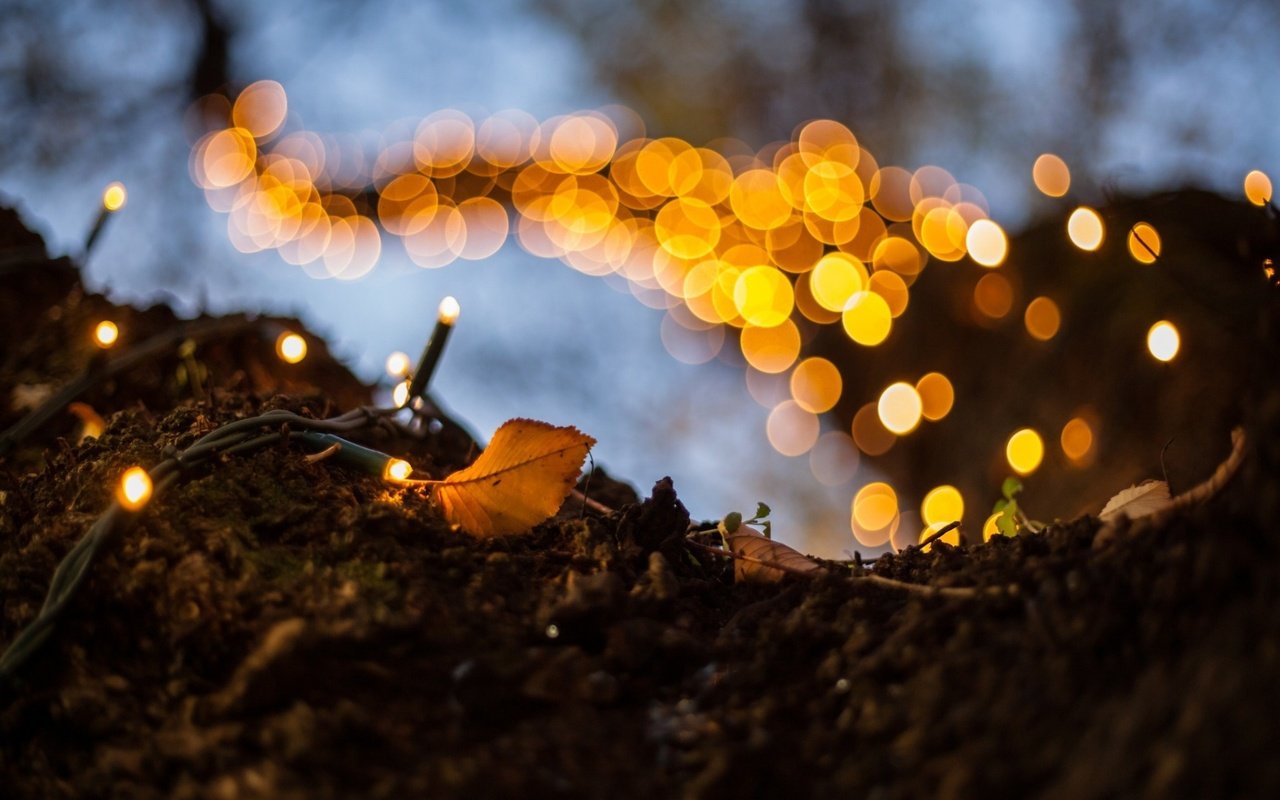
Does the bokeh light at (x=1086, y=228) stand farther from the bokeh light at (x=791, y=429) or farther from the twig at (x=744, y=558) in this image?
the twig at (x=744, y=558)

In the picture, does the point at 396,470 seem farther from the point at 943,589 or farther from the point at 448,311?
the point at 943,589

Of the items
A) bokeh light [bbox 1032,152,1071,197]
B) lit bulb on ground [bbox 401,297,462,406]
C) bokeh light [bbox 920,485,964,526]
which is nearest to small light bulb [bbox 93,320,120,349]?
lit bulb on ground [bbox 401,297,462,406]

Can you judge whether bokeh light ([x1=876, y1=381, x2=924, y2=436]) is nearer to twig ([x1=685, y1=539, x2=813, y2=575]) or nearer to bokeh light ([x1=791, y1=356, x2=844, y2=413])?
bokeh light ([x1=791, y1=356, x2=844, y2=413])

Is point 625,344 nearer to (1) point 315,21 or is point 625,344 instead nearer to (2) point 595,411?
(2) point 595,411

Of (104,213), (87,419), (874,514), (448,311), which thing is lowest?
(87,419)

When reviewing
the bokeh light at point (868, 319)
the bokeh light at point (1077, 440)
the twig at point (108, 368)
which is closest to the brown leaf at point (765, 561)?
the twig at point (108, 368)

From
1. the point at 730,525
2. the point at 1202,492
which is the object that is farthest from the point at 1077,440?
the point at 1202,492
